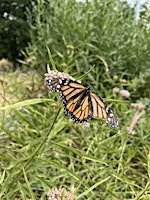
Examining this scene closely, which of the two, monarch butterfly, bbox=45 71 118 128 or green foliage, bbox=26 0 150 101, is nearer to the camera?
monarch butterfly, bbox=45 71 118 128

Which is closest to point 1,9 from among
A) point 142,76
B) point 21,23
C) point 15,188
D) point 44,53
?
point 21,23

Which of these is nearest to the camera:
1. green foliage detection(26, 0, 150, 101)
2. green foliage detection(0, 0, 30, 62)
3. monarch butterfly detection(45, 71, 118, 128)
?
monarch butterfly detection(45, 71, 118, 128)

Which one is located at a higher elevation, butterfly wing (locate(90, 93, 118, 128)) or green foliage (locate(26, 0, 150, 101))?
green foliage (locate(26, 0, 150, 101))

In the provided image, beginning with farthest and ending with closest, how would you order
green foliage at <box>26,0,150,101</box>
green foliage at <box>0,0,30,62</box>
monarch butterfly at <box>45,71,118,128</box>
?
green foliage at <box>0,0,30,62</box>
green foliage at <box>26,0,150,101</box>
monarch butterfly at <box>45,71,118,128</box>

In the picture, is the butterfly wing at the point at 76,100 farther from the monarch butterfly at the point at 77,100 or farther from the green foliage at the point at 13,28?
the green foliage at the point at 13,28

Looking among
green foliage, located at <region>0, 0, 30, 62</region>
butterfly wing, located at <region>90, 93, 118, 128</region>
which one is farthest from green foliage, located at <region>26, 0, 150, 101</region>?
green foliage, located at <region>0, 0, 30, 62</region>

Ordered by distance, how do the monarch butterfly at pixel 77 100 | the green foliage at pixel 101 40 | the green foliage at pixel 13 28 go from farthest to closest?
the green foliage at pixel 13 28
the green foliage at pixel 101 40
the monarch butterfly at pixel 77 100

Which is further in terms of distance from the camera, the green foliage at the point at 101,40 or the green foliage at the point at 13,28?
the green foliage at the point at 13,28

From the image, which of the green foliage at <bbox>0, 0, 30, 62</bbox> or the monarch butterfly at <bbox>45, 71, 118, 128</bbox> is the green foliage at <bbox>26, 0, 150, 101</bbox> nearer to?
the monarch butterfly at <bbox>45, 71, 118, 128</bbox>

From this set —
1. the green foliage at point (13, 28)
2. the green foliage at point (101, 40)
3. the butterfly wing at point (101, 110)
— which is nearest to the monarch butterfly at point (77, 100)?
the butterfly wing at point (101, 110)
